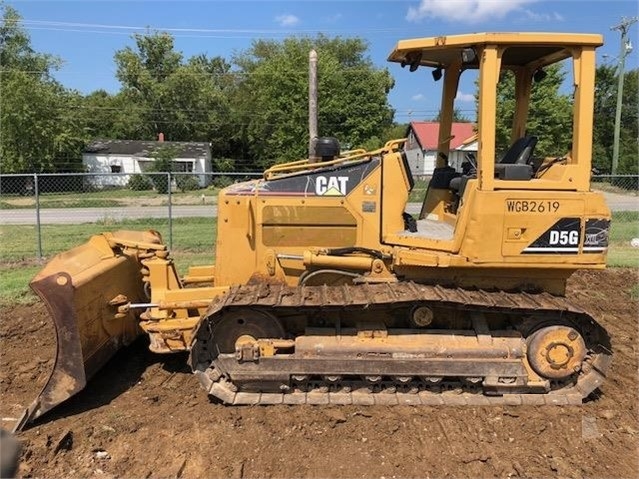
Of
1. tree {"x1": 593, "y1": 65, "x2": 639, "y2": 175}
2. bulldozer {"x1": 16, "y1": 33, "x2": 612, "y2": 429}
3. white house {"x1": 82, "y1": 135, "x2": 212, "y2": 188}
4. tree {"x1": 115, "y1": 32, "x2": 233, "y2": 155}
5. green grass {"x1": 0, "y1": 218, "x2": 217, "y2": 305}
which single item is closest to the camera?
bulldozer {"x1": 16, "y1": 33, "x2": 612, "y2": 429}

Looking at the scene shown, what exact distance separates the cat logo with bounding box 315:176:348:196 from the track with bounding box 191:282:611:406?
874 millimetres

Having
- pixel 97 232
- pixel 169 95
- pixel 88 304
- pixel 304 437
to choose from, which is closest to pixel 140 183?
pixel 97 232

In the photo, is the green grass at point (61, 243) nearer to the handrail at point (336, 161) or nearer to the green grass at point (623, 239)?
the handrail at point (336, 161)

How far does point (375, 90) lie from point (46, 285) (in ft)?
131

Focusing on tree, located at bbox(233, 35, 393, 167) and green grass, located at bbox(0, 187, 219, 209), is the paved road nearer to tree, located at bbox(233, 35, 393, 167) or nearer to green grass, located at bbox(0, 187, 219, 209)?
green grass, located at bbox(0, 187, 219, 209)

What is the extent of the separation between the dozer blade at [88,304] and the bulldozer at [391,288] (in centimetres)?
2

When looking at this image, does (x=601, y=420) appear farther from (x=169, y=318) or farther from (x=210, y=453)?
(x=169, y=318)

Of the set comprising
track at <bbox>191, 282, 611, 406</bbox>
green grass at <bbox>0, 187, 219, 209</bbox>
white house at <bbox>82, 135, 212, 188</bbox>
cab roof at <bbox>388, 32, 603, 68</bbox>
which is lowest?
track at <bbox>191, 282, 611, 406</bbox>

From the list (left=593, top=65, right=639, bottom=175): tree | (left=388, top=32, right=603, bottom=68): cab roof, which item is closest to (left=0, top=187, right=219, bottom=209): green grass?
(left=388, top=32, right=603, bottom=68): cab roof

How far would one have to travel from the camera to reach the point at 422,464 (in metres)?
3.80

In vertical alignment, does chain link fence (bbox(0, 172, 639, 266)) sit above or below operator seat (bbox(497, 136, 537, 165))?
below

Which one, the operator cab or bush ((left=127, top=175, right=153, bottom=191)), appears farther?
bush ((left=127, top=175, right=153, bottom=191))

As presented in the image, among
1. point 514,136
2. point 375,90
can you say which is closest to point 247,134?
point 375,90

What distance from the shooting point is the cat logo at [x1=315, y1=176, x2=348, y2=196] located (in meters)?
5.05
